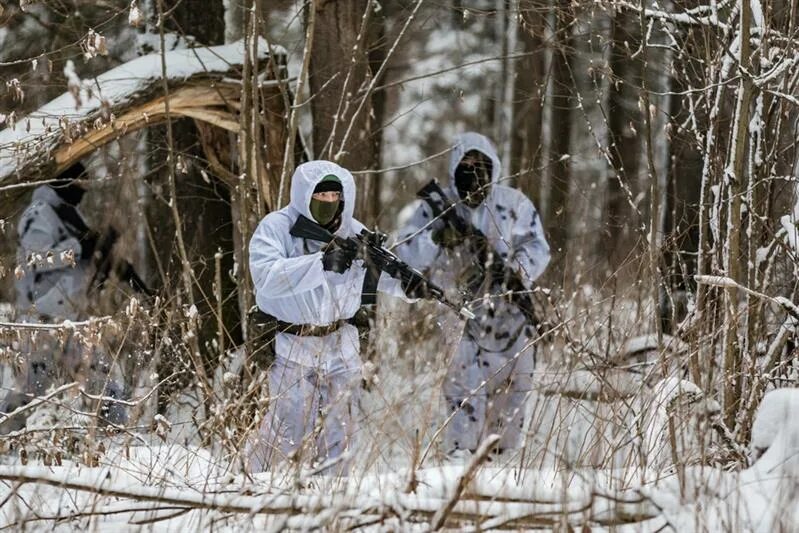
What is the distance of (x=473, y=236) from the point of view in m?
7.08

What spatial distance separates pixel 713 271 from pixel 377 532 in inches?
93.0

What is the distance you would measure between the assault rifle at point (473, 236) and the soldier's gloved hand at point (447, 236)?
22mm

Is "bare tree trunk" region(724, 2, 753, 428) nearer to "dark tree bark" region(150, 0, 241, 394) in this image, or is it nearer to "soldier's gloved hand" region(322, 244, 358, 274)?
"soldier's gloved hand" region(322, 244, 358, 274)

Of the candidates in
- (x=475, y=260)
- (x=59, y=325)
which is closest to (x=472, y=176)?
(x=475, y=260)

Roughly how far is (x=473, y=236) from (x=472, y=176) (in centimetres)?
42

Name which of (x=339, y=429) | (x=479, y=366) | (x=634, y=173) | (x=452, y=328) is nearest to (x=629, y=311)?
(x=452, y=328)

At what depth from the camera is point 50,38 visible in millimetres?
11078

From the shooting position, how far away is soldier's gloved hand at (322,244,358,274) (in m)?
5.18

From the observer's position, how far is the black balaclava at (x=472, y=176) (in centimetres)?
716

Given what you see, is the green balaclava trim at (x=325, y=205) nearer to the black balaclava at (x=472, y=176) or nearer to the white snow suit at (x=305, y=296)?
the white snow suit at (x=305, y=296)

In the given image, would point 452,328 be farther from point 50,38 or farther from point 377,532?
point 50,38

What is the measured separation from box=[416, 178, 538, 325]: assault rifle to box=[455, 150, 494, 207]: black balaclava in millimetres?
118

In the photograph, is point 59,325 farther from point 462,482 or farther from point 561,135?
point 561,135

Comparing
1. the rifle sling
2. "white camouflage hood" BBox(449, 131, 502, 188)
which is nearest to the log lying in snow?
the rifle sling
